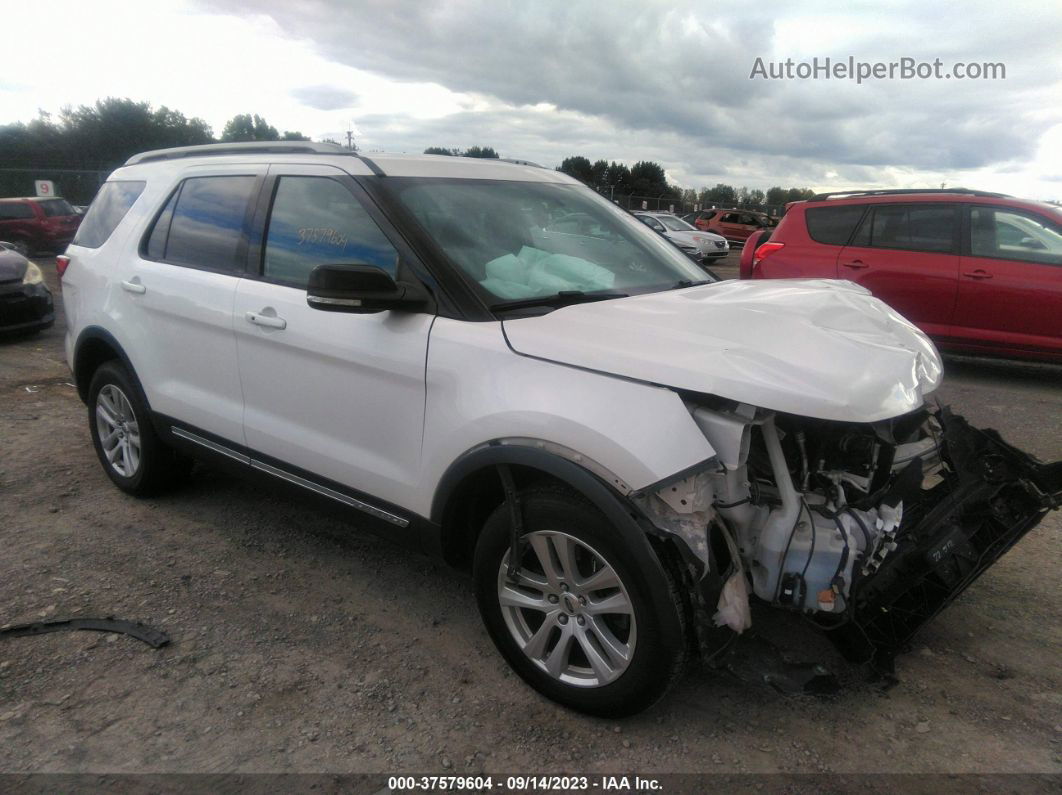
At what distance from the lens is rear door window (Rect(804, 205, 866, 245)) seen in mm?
7879

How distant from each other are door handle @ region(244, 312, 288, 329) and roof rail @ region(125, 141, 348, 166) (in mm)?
739

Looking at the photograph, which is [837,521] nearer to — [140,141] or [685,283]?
[685,283]

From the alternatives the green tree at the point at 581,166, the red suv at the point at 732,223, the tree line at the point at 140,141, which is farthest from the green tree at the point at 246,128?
the red suv at the point at 732,223

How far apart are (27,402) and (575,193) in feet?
16.8

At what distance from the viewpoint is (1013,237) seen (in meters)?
7.11

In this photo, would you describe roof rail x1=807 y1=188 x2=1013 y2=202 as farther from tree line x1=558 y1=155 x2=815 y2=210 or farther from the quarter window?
tree line x1=558 y1=155 x2=815 y2=210

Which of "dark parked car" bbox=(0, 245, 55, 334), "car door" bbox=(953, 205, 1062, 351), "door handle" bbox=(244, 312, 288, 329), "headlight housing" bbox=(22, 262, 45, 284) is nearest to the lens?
"door handle" bbox=(244, 312, 288, 329)

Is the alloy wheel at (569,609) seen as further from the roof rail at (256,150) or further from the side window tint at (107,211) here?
the side window tint at (107,211)

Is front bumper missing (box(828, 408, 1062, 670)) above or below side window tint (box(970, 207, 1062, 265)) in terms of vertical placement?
below

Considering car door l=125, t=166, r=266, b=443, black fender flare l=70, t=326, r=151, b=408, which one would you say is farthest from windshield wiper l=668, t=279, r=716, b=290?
black fender flare l=70, t=326, r=151, b=408

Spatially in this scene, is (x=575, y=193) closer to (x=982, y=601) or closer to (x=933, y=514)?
(x=933, y=514)

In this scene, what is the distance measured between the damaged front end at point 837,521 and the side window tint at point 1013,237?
5236 mm

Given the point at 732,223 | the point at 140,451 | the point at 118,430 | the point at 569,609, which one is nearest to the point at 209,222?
the point at 140,451

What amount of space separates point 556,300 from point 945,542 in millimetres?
1540
